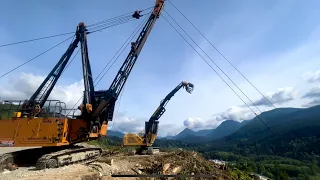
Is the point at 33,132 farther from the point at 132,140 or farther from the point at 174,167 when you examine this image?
the point at 132,140

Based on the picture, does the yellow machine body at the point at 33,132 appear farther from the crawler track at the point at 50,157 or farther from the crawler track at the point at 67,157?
the crawler track at the point at 67,157

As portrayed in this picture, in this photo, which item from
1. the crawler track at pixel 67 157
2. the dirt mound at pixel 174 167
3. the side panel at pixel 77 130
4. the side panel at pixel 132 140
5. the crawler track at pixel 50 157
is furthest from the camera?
the side panel at pixel 132 140

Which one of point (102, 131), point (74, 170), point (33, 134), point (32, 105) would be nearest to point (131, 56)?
point (102, 131)

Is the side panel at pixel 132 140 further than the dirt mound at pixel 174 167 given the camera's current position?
Yes

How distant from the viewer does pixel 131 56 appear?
2278 centimetres

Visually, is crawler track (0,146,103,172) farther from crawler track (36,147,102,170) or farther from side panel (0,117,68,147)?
side panel (0,117,68,147)

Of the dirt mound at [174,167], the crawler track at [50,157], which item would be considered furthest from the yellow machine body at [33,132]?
the dirt mound at [174,167]

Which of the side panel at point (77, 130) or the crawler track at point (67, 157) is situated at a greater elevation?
the side panel at point (77, 130)

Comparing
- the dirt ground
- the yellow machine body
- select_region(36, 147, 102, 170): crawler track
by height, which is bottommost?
the dirt ground

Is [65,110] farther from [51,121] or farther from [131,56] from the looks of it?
[131,56]

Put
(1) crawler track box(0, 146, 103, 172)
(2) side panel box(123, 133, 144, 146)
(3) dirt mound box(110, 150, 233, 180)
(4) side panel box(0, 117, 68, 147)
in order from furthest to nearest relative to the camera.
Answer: (2) side panel box(123, 133, 144, 146)
(4) side panel box(0, 117, 68, 147)
(3) dirt mound box(110, 150, 233, 180)
(1) crawler track box(0, 146, 103, 172)

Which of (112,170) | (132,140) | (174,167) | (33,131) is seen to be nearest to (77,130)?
(33,131)

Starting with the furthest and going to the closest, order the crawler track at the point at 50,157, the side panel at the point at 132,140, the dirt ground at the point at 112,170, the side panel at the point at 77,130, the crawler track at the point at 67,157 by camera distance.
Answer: the side panel at the point at 132,140
the side panel at the point at 77,130
the crawler track at the point at 50,157
the crawler track at the point at 67,157
the dirt ground at the point at 112,170

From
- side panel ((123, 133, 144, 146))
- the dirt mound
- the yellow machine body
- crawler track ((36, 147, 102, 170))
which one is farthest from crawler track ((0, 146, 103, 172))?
side panel ((123, 133, 144, 146))
